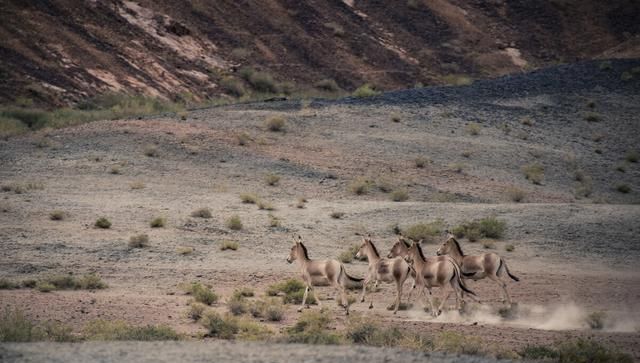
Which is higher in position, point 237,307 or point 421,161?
point 421,161

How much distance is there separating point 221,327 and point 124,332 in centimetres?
176

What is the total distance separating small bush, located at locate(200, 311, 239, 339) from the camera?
16.9 metres

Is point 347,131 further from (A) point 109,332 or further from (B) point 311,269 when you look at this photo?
(A) point 109,332

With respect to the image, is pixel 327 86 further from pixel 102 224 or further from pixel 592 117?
pixel 102 224

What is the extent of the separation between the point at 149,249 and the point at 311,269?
7539 mm

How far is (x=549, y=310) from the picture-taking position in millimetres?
20875

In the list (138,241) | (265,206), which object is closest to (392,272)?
(138,241)

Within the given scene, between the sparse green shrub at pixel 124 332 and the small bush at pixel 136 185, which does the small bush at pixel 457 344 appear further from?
the small bush at pixel 136 185

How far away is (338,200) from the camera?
114 feet

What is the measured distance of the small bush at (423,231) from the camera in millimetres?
28703

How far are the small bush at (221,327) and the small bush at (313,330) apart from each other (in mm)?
944

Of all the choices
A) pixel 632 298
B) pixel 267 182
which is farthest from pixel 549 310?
pixel 267 182

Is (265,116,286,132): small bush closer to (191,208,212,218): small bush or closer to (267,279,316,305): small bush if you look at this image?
(191,208,212,218): small bush

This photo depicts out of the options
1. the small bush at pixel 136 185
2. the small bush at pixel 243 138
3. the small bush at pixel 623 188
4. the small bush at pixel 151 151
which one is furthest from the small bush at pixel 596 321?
the small bush at pixel 243 138
